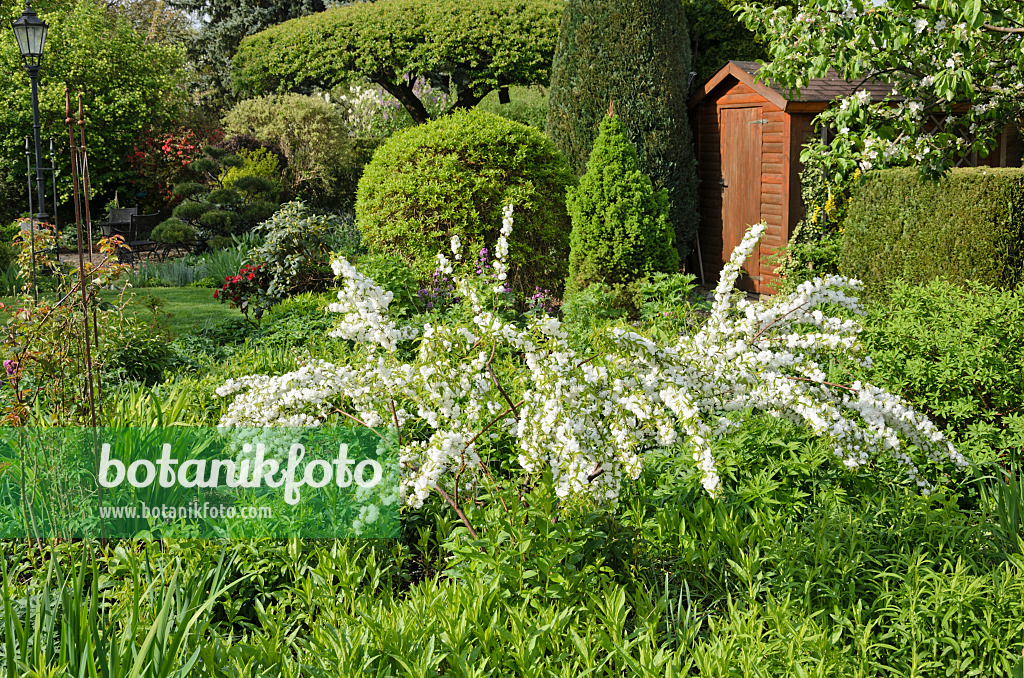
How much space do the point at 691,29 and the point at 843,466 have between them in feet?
48.9

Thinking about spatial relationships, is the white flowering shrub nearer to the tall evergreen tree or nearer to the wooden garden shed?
the wooden garden shed

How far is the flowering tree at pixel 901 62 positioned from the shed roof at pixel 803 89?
3.96 metres

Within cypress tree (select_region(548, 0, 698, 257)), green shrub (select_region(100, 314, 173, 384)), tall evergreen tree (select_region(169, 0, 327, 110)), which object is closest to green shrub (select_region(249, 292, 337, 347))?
green shrub (select_region(100, 314, 173, 384))

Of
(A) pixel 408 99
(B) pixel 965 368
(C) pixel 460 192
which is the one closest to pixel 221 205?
(A) pixel 408 99

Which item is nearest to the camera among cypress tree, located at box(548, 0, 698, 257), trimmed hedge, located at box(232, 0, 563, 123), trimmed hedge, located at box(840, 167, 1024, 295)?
trimmed hedge, located at box(840, 167, 1024, 295)

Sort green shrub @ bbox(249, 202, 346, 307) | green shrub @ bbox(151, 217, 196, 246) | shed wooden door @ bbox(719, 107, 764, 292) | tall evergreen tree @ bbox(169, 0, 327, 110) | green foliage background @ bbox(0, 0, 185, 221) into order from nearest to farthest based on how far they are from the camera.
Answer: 1. green shrub @ bbox(249, 202, 346, 307)
2. shed wooden door @ bbox(719, 107, 764, 292)
3. green shrub @ bbox(151, 217, 196, 246)
4. green foliage background @ bbox(0, 0, 185, 221)
5. tall evergreen tree @ bbox(169, 0, 327, 110)

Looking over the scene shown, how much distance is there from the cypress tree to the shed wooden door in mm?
554

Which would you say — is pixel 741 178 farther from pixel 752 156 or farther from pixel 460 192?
pixel 460 192

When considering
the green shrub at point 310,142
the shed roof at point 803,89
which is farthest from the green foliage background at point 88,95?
the shed roof at point 803,89

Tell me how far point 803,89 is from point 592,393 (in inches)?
355

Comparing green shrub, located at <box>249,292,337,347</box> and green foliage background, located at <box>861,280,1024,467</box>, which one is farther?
green shrub, located at <box>249,292,337,347</box>

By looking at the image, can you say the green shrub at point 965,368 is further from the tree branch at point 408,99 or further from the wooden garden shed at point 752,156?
the tree branch at point 408,99

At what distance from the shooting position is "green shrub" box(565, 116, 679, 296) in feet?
30.4

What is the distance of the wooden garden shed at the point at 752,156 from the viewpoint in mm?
11031
